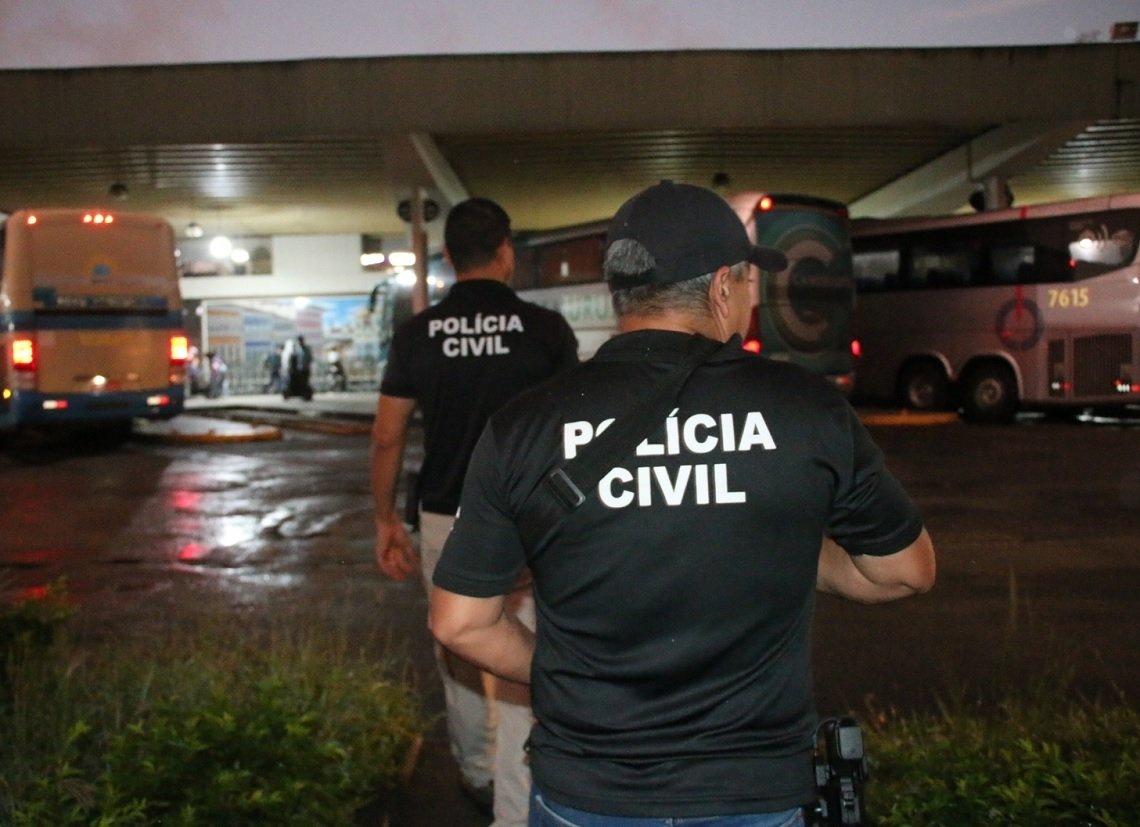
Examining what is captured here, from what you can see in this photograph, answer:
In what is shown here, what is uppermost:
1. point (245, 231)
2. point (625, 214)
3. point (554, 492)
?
point (245, 231)

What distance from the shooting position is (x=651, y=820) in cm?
208

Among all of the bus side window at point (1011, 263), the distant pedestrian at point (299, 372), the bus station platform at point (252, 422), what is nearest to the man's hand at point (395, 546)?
the bus station platform at point (252, 422)

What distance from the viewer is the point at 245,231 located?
119 feet

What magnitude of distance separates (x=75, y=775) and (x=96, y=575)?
5495 mm

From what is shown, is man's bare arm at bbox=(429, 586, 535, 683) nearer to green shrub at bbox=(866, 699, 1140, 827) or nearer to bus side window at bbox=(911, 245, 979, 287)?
green shrub at bbox=(866, 699, 1140, 827)

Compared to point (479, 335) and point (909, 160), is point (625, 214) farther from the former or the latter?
point (909, 160)

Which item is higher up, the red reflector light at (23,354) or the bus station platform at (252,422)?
the red reflector light at (23,354)

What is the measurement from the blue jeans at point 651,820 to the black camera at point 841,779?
0.19 feet

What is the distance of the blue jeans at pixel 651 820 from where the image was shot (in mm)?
2072

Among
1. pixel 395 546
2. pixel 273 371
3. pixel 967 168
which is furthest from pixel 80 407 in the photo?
pixel 273 371

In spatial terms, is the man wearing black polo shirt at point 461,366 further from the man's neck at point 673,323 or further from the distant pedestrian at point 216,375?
the distant pedestrian at point 216,375

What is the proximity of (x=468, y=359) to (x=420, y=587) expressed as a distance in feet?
14.7

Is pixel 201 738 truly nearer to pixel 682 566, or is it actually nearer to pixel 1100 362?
pixel 682 566

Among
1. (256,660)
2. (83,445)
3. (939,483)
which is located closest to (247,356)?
(83,445)
